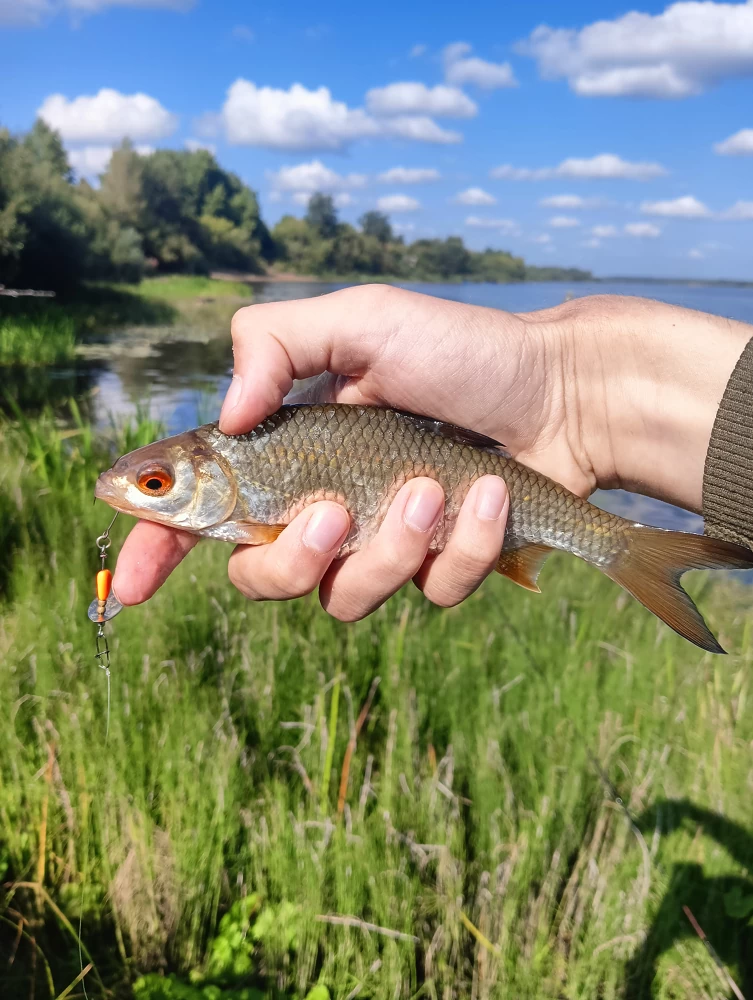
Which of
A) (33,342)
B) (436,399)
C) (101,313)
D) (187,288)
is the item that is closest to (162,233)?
(187,288)

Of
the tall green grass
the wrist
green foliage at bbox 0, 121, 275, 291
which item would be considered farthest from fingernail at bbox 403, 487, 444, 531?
green foliage at bbox 0, 121, 275, 291

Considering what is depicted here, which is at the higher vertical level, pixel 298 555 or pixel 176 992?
pixel 298 555

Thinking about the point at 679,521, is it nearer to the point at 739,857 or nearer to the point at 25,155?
the point at 739,857

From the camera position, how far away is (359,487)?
2.79m

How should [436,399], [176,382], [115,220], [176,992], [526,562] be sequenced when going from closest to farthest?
[176,992] < [526,562] < [436,399] < [176,382] < [115,220]

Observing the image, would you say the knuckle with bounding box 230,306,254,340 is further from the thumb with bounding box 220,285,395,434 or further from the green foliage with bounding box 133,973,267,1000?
the green foliage with bounding box 133,973,267,1000

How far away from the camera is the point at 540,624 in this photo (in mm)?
5137

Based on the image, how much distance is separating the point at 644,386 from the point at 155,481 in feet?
7.70

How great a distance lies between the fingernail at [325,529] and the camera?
8.93ft

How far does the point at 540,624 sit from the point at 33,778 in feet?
11.0

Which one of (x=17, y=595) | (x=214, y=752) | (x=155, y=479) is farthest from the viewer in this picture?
(x=17, y=595)

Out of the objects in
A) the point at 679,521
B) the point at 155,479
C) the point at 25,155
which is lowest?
the point at 679,521

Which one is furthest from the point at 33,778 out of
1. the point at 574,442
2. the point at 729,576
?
the point at 729,576

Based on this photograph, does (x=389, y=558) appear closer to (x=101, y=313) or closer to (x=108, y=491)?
(x=108, y=491)
